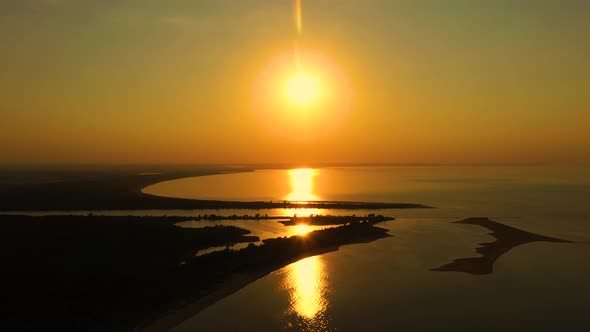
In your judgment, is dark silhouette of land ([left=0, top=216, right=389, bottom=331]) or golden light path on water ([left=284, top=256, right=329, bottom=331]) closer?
dark silhouette of land ([left=0, top=216, right=389, bottom=331])

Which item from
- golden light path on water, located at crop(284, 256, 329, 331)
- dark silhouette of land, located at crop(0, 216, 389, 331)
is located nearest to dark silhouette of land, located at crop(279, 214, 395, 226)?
dark silhouette of land, located at crop(0, 216, 389, 331)

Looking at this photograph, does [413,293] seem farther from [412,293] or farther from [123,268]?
[123,268]

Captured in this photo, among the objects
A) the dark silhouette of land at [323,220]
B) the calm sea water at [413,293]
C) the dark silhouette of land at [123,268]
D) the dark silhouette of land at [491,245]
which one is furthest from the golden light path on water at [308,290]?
the dark silhouette of land at [323,220]

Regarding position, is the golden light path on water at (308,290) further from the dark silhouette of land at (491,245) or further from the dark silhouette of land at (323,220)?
the dark silhouette of land at (323,220)

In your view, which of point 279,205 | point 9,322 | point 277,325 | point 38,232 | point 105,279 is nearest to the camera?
point 9,322

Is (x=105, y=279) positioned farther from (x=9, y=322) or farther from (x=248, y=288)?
(x=248, y=288)

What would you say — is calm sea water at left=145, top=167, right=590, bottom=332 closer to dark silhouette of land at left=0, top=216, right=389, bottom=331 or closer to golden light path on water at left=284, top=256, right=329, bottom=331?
golden light path on water at left=284, top=256, right=329, bottom=331

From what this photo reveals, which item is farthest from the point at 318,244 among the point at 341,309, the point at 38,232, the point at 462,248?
the point at 38,232
